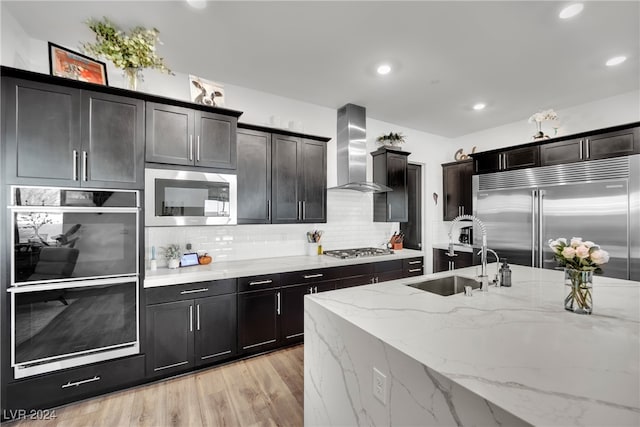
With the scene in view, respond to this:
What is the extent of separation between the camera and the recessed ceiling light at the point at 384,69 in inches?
110

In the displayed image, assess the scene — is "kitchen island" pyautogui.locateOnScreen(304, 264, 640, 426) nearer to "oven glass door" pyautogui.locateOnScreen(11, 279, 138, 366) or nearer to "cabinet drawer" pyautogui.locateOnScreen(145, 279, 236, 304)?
"cabinet drawer" pyautogui.locateOnScreen(145, 279, 236, 304)

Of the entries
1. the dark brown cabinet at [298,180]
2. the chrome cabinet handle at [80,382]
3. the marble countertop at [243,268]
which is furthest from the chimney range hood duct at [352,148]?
the chrome cabinet handle at [80,382]

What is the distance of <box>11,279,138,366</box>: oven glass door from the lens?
188 cm

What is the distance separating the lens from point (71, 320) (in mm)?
2012

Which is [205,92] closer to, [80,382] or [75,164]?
[75,164]

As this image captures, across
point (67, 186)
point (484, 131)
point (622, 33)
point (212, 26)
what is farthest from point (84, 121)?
point (484, 131)

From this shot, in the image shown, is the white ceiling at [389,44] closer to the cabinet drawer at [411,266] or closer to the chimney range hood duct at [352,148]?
the chimney range hood duct at [352,148]

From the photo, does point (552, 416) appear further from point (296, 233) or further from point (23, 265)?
point (296, 233)

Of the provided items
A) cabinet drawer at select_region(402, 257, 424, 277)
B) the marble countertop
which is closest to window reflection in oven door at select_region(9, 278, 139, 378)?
the marble countertop

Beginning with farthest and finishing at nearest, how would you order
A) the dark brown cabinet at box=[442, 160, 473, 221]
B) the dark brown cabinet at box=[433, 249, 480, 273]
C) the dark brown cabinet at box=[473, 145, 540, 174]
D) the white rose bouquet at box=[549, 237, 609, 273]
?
the dark brown cabinet at box=[442, 160, 473, 221] < the dark brown cabinet at box=[433, 249, 480, 273] < the dark brown cabinet at box=[473, 145, 540, 174] < the white rose bouquet at box=[549, 237, 609, 273]

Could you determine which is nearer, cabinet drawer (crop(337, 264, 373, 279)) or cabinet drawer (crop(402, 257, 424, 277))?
cabinet drawer (crop(337, 264, 373, 279))

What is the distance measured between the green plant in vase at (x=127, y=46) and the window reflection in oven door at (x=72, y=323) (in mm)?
1673

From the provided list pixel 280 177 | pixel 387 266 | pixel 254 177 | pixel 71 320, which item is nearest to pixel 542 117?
pixel 387 266

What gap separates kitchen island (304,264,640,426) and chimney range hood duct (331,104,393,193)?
7.40 feet
